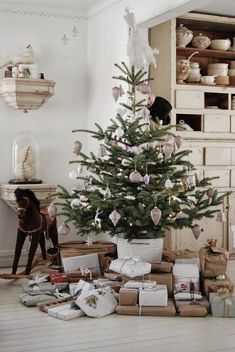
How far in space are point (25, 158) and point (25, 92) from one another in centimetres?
61

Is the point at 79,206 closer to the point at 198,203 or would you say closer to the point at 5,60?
the point at 198,203

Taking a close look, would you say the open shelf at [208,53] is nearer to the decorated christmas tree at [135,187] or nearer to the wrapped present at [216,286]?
the decorated christmas tree at [135,187]

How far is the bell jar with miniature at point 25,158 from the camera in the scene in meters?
5.80

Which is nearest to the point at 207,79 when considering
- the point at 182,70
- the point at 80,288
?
the point at 182,70

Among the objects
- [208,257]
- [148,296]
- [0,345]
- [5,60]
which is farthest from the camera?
[5,60]

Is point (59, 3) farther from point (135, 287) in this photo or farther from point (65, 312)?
point (65, 312)

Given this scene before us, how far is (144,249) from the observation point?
4852 mm

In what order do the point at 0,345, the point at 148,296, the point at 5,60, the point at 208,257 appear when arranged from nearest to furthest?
the point at 0,345
the point at 148,296
the point at 208,257
the point at 5,60

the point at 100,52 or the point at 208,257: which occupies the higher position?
the point at 100,52

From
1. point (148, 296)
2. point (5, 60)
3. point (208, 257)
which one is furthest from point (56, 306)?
A: point (5, 60)

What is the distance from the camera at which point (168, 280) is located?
4.49 meters

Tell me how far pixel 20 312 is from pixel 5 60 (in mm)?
2644

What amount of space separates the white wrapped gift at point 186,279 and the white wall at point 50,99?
2.01 m

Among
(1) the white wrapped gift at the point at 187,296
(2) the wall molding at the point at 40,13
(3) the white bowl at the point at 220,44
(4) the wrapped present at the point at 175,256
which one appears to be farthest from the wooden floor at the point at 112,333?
(3) the white bowl at the point at 220,44
